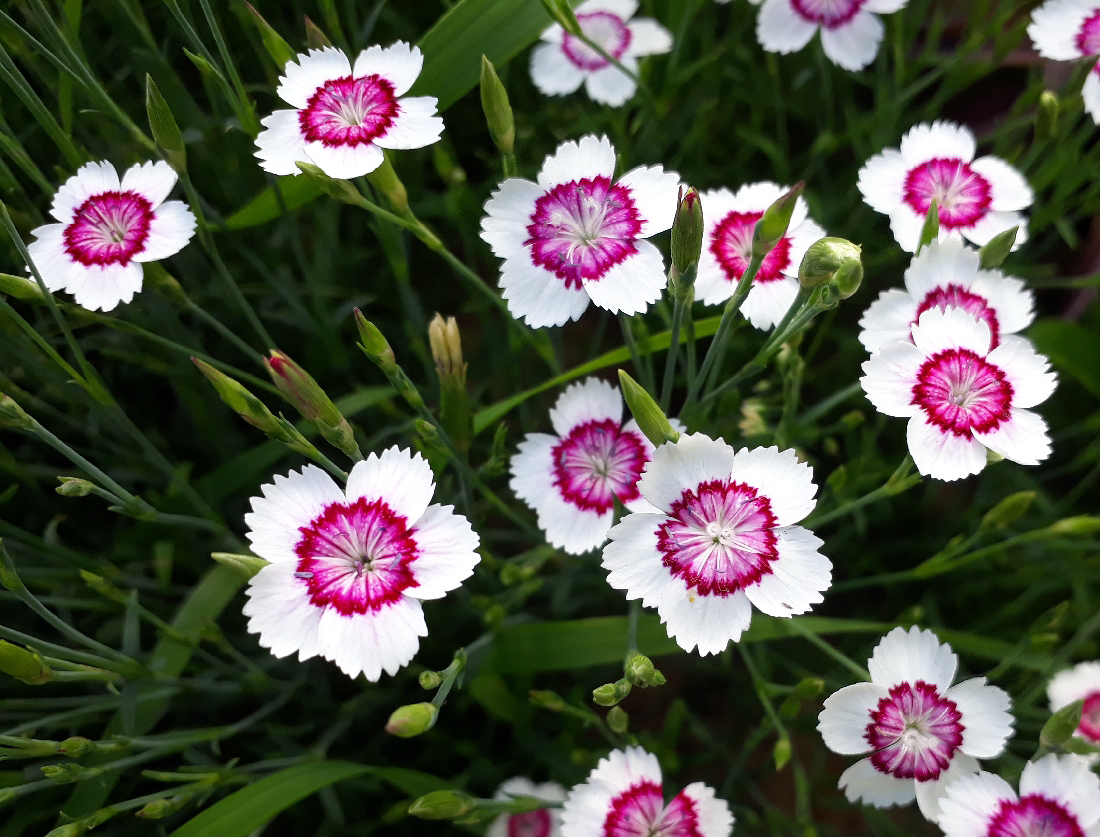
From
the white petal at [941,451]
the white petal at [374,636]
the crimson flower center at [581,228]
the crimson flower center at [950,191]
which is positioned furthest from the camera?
the crimson flower center at [950,191]

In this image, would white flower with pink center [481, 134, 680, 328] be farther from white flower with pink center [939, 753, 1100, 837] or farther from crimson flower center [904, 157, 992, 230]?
white flower with pink center [939, 753, 1100, 837]

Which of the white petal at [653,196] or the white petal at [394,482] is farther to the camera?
the white petal at [653,196]

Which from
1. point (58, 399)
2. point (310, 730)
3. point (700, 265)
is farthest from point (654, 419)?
point (58, 399)

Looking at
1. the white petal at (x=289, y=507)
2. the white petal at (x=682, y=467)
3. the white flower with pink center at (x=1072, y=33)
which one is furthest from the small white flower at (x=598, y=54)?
the white petal at (x=289, y=507)

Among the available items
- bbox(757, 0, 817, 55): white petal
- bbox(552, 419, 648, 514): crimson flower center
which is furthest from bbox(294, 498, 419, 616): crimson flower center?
bbox(757, 0, 817, 55): white petal

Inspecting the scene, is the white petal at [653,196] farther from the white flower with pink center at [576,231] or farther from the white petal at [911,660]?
the white petal at [911,660]
